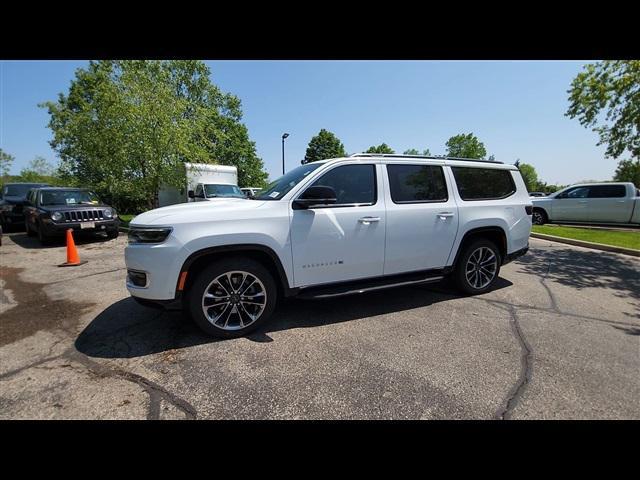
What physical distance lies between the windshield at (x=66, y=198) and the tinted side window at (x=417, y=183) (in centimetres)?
962

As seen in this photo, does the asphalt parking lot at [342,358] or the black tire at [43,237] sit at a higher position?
the black tire at [43,237]

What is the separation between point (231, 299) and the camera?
3047mm

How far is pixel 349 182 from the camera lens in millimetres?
3490

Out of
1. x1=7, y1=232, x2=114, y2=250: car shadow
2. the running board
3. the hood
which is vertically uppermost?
the hood

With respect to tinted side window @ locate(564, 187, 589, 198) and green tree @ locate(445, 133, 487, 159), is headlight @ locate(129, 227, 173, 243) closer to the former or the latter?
tinted side window @ locate(564, 187, 589, 198)

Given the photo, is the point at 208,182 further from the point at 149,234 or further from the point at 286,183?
the point at 149,234

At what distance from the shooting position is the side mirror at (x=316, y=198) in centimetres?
301

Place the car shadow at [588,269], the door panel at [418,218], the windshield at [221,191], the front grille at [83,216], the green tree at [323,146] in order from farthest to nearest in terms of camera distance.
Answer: the green tree at [323,146], the windshield at [221,191], the front grille at [83,216], the car shadow at [588,269], the door panel at [418,218]

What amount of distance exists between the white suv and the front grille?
7.07 metres

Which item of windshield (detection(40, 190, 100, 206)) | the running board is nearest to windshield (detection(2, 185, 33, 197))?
windshield (detection(40, 190, 100, 206))

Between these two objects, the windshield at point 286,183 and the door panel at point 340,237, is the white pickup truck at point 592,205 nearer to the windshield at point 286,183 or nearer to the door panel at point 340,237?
the door panel at point 340,237

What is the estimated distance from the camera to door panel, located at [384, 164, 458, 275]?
3.61 m

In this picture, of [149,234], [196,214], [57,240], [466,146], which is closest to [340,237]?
[196,214]

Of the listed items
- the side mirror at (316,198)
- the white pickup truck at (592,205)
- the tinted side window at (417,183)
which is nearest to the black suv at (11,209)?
the side mirror at (316,198)
